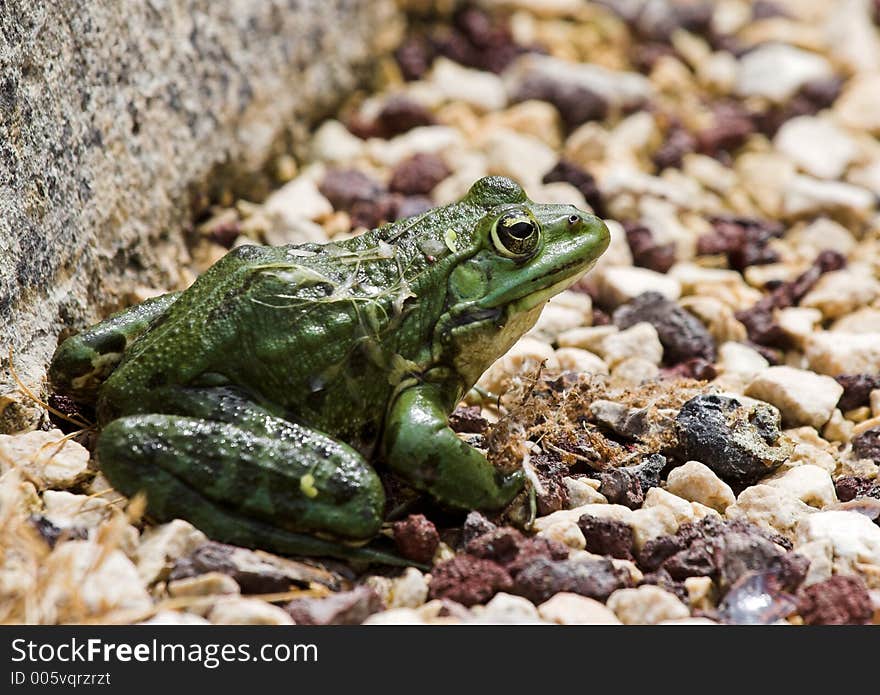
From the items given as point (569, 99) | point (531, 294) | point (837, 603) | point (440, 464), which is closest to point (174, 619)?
point (440, 464)

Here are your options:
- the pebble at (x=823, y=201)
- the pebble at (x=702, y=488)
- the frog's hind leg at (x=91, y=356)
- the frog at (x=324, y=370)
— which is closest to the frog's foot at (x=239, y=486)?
the frog at (x=324, y=370)

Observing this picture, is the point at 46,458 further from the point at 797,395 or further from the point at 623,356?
the point at 797,395

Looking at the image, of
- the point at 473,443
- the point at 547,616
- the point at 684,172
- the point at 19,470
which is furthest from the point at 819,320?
the point at 19,470

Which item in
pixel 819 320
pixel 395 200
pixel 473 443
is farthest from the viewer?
pixel 395 200

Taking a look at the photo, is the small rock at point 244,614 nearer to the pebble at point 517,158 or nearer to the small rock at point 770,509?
the small rock at point 770,509

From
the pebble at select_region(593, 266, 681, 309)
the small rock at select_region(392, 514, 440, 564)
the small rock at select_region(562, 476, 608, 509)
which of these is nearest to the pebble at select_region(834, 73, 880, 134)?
the pebble at select_region(593, 266, 681, 309)

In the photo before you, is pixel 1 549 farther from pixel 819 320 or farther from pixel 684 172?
pixel 684 172

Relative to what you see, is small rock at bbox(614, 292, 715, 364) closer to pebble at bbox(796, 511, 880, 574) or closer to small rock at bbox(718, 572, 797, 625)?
pebble at bbox(796, 511, 880, 574)
